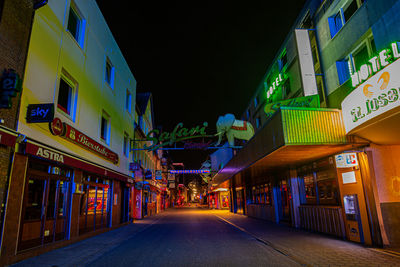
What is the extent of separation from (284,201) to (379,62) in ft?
37.5

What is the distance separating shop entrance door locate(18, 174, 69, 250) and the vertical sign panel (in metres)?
10.7

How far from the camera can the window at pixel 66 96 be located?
9969mm

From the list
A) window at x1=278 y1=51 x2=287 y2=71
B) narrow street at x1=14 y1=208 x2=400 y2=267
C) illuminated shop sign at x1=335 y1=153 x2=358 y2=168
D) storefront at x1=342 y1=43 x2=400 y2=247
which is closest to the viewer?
storefront at x1=342 y1=43 x2=400 y2=247

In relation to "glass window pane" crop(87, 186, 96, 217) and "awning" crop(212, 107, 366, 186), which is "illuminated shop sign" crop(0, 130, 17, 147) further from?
"awning" crop(212, 107, 366, 186)

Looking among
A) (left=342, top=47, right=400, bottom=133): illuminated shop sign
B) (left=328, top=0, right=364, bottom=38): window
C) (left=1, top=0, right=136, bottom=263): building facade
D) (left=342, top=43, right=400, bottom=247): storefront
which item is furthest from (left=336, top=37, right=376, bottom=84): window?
(left=1, top=0, right=136, bottom=263): building facade

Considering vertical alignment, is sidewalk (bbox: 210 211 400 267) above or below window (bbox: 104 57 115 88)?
below

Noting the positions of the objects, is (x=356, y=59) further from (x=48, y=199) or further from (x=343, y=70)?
(x=48, y=199)

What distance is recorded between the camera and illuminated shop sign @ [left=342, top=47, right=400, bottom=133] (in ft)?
20.2

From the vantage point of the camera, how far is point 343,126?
917 cm

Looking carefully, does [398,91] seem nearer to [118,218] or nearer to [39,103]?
[39,103]

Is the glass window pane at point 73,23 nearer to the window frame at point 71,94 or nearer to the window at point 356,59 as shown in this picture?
the window frame at point 71,94

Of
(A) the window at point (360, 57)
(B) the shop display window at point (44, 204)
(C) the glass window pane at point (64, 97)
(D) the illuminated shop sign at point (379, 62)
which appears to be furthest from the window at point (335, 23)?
(B) the shop display window at point (44, 204)

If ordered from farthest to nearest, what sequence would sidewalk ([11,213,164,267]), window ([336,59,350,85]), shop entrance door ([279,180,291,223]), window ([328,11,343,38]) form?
shop entrance door ([279,180,291,223])
window ([328,11,343,38])
window ([336,59,350,85])
sidewalk ([11,213,164,267])

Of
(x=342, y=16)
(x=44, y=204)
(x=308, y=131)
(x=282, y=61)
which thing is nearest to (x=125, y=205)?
(x=44, y=204)
